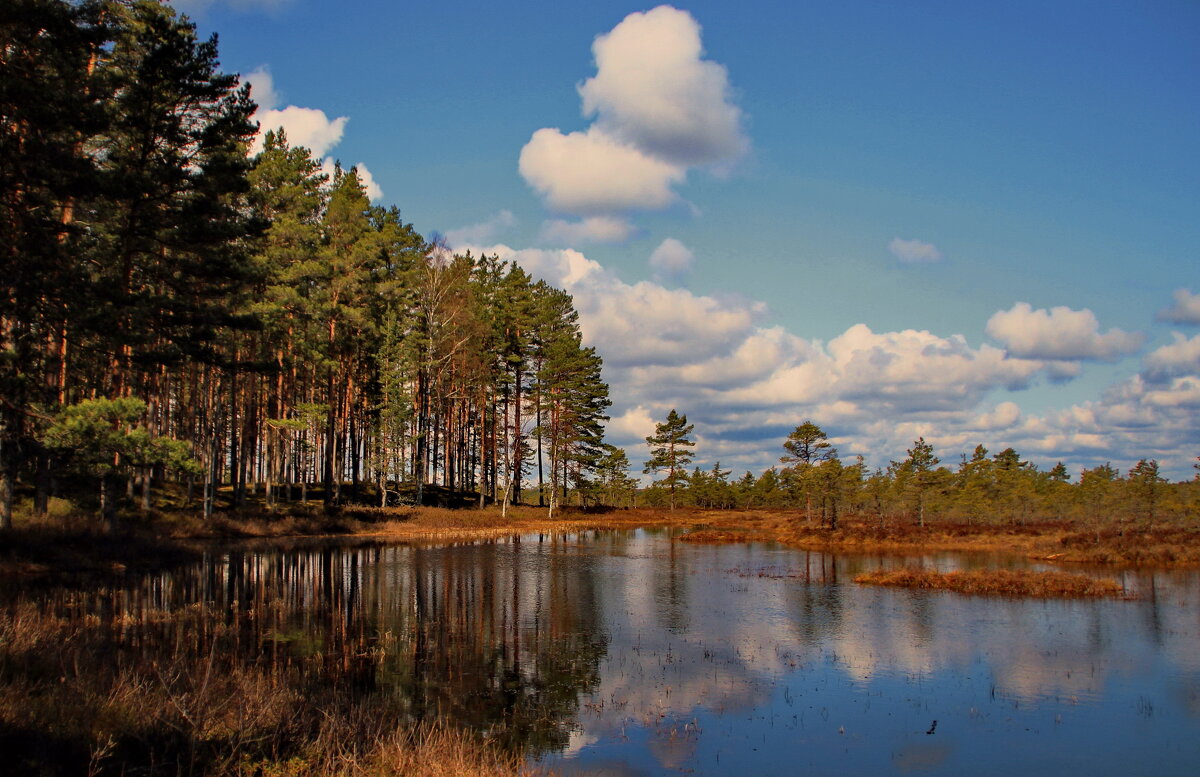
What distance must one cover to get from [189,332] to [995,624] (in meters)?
31.8

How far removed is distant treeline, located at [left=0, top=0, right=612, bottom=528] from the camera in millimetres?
18391

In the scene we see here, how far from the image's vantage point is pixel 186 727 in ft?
28.5

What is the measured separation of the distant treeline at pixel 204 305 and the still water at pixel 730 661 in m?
6.87

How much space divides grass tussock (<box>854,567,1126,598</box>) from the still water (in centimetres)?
175

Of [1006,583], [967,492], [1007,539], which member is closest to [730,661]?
[1006,583]

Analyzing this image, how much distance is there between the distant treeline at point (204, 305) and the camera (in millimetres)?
18391

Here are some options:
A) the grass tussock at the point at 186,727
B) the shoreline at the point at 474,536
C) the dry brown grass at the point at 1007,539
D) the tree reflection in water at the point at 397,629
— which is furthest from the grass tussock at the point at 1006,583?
the grass tussock at the point at 186,727

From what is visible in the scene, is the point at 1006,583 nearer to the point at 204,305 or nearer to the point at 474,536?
the point at 474,536

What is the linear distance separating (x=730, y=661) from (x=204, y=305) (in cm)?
2378

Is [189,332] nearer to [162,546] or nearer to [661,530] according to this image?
[162,546]

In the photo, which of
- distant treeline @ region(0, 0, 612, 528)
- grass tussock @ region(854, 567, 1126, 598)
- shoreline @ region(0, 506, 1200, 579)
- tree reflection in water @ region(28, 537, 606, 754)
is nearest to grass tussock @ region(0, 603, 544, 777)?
tree reflection in water @ region(28, 537, 606, 754)

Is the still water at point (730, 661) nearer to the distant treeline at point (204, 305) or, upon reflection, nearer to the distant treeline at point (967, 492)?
the distant treeline at point (204, 305)

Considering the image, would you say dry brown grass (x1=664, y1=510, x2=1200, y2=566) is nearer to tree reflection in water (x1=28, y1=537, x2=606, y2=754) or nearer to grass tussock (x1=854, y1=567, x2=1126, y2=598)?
grass tussock (x1=854, y1=567, x2=1126, y2=598)

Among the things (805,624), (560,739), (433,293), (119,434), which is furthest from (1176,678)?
(433,293)
